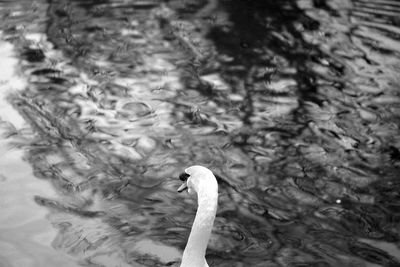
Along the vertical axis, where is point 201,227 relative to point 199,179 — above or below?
below

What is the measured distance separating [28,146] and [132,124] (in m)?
1.20

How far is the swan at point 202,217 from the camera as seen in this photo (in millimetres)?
4344

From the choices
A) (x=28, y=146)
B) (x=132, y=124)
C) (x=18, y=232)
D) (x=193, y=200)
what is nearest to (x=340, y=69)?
(x=132, y=124)

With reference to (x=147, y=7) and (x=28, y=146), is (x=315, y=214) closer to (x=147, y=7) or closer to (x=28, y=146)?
(x=28, y=146)

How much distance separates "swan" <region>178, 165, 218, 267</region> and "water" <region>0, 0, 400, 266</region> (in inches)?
58.7

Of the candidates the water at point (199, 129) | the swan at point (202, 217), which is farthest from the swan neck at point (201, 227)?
the water at point (199, 129)

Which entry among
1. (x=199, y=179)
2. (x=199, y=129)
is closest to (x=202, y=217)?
(x=199, y=179)

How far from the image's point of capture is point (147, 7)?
38.7 feet

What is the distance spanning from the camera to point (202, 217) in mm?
4344

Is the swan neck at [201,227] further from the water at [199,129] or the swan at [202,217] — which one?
the water at [199,129]

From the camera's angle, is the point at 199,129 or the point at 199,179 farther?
the point at 199,129

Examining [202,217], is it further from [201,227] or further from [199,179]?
[199,179]

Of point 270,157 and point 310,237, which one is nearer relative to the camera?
point 310,237

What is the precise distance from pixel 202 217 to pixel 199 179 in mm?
303
